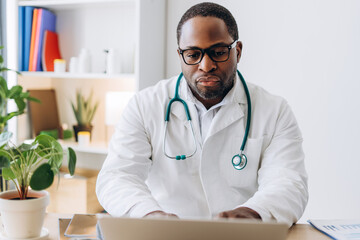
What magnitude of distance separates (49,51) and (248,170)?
70.1 inches

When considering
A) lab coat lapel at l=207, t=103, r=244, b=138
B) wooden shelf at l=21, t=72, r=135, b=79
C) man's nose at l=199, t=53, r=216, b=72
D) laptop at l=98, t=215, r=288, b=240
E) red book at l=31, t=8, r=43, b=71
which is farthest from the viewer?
red book at l=31, t=8, r=43, b=71

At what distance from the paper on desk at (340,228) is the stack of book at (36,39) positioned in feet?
6.82

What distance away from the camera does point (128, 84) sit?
279 centimetres

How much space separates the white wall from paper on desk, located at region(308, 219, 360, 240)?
1.06 m

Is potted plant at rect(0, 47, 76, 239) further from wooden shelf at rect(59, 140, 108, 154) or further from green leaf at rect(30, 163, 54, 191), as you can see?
wooden shelf at rect(59, 140, 108, 154)

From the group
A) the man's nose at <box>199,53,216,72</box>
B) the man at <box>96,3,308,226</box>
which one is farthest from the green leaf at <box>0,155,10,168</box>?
the man's nose at <box>199,53,216,72</box>

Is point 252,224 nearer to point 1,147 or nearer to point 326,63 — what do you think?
point 1,147

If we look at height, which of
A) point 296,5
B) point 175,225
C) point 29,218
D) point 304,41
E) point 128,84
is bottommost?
point 29,218

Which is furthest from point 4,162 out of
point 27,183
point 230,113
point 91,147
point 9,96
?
point 91,147

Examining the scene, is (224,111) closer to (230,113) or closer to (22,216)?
(230,113)

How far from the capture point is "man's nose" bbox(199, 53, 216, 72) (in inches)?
58.8

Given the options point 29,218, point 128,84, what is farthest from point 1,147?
point 128,84

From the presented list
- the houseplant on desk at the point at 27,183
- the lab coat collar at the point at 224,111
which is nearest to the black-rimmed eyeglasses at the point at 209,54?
the lab coat collar at the point at 224,111

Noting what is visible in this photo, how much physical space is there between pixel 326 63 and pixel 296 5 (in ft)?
1.17
